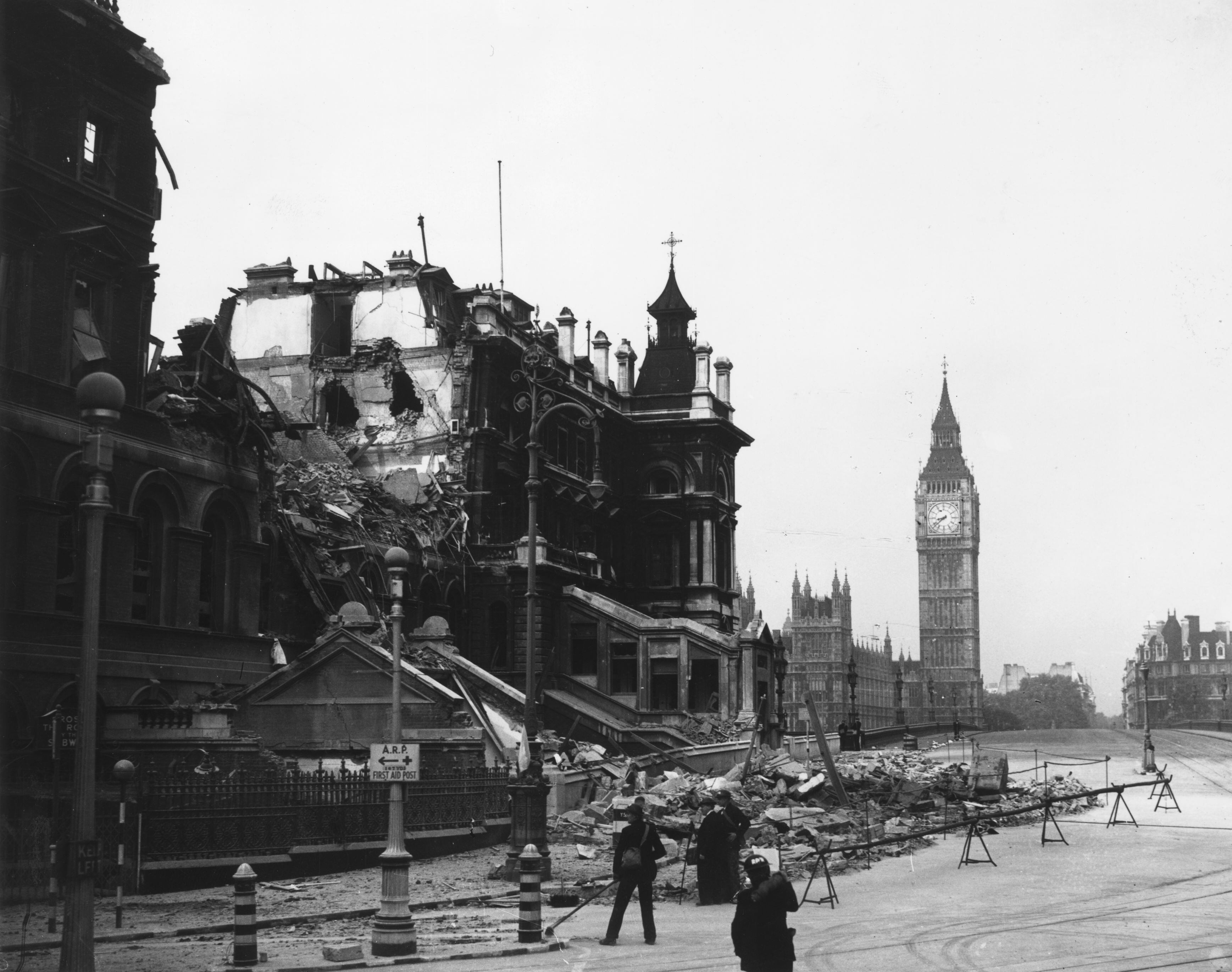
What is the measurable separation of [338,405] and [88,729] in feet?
135

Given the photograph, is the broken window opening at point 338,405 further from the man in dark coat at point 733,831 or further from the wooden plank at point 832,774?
the man in dark coat at point 733,831

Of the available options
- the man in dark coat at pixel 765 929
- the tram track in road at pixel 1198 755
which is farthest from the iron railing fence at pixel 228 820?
the tram track in road at pixel 1198 755

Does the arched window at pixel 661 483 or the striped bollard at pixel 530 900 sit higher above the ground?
the arched window at pixel 661 483

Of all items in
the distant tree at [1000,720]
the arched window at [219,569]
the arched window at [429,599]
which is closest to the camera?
the arched window at [219,569]

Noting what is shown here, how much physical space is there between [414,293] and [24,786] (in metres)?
33.1

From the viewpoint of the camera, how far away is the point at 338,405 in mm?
54188

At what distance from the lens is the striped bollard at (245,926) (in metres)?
15.9

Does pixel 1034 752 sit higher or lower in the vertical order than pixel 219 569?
lower

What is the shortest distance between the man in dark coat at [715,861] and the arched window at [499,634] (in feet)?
98.2

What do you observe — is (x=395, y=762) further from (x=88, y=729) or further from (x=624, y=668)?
(x=624, y=668)

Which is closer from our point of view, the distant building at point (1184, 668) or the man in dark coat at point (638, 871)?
the man in dark coat at point (638, 871)

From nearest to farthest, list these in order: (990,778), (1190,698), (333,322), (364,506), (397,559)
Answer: (397,559), (990,778), (364,506), (333,322), (1190,698)

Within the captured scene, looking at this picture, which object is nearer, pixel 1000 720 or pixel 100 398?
pixel 100 398

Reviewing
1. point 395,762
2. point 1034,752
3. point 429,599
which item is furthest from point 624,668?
point 395,762
